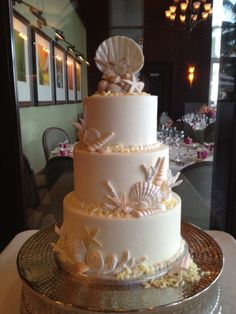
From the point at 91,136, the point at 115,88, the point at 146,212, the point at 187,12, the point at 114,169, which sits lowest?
the point at 146,212

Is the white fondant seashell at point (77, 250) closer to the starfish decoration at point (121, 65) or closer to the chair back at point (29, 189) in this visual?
the starfish decoration at point (121, 65)

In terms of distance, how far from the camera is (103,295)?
89 cm

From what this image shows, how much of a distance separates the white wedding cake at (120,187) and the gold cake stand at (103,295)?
46 mm

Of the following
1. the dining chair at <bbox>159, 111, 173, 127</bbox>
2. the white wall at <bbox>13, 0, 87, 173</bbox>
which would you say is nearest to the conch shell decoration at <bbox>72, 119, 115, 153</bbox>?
the white wall at <bbox>13, 0, 87, 173</bbox>

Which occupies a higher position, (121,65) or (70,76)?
(70,76)

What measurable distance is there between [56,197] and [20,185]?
18.9 inches

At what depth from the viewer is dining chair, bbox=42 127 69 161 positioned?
10.9 feet

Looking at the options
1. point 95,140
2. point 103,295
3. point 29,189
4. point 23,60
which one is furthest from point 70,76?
point 103,295

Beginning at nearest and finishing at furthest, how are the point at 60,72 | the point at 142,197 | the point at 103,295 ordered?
the point at 103,295 → the point at 142,197 → the point at 60,72

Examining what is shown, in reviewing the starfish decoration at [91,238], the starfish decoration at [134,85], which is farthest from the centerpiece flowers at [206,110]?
the starfish decoration at [91,238]

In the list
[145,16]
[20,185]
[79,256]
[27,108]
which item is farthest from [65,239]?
[145,16]

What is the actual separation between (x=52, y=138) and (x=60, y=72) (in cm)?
102

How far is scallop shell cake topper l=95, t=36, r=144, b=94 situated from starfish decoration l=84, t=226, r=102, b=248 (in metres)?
0.46

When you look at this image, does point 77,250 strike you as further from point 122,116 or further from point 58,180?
point 58,180
